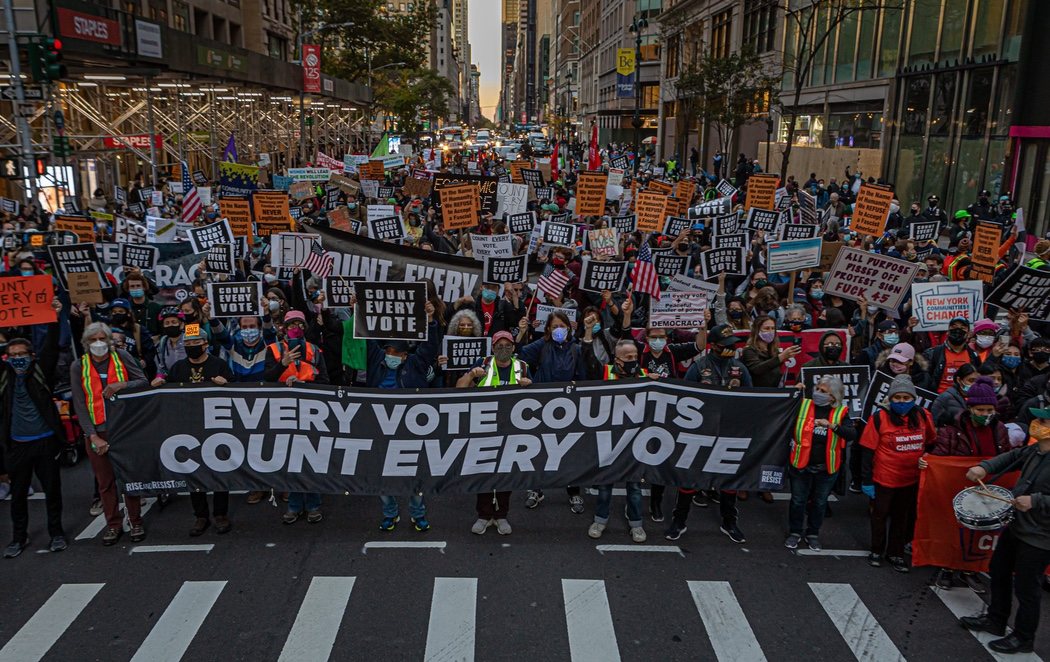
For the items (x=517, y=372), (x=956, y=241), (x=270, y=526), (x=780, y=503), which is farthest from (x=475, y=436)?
(x=956, y=241)

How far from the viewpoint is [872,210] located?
14.4 meters

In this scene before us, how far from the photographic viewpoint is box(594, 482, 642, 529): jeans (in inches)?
302

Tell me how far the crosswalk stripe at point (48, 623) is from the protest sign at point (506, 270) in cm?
609

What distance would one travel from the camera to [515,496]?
28.3 feet

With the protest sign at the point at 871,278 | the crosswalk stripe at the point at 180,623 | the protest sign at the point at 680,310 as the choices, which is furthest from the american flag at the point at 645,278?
the crosswalk stripe at the point at 180,623

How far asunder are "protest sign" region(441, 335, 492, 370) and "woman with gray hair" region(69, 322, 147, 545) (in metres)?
3.08

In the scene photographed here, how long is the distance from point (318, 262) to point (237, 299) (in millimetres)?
2988

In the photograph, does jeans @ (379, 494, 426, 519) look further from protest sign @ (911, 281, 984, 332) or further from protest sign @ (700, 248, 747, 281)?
protest sign @ (700, 248, 747, 281)

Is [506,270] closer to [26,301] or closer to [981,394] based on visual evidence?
[26,301]

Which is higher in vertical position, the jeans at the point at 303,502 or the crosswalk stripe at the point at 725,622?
the jeans at the point at 303,502

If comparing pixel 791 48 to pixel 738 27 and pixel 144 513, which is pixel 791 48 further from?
pixel 144 513

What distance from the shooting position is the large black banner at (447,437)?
7379 millimetres

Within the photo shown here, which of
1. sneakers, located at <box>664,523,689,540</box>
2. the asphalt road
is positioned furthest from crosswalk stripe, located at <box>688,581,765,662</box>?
sneakers, located at <box>664,523,689,540</box>

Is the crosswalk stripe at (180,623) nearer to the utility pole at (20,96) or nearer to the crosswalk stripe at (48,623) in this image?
the crosswalk stripe at (48,623)
